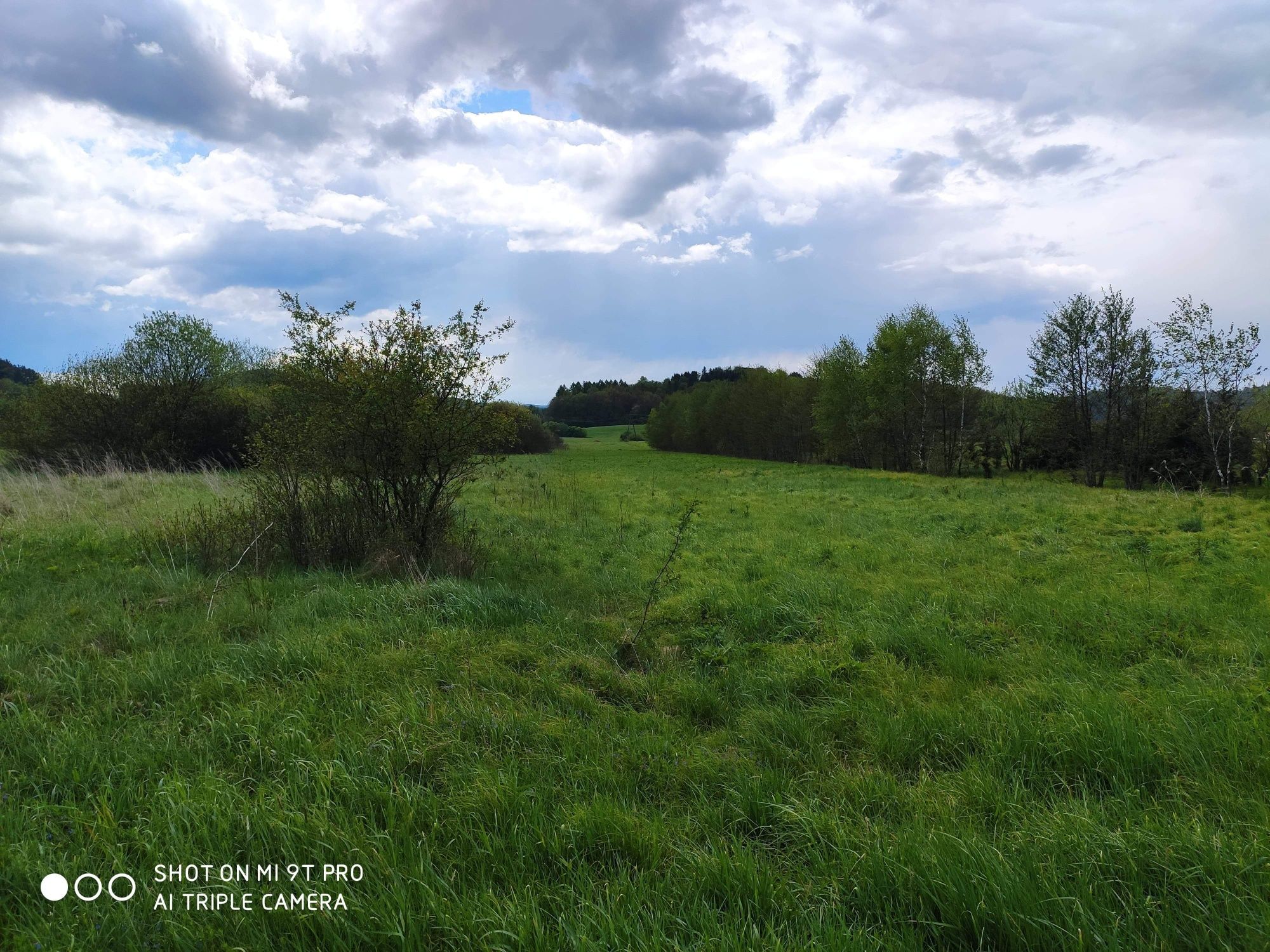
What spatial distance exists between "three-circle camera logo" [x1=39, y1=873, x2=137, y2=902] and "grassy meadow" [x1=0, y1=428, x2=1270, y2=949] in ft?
0.13

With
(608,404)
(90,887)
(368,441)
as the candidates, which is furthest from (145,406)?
(608,404)

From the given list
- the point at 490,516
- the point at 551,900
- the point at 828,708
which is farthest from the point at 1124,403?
the point at 551,900

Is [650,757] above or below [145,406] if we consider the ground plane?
below

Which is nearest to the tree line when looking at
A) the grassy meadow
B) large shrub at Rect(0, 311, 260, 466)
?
the grassy meadow

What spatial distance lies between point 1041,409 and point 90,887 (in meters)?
44.0

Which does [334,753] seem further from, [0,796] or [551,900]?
[551,900]

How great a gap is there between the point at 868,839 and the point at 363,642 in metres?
4.35

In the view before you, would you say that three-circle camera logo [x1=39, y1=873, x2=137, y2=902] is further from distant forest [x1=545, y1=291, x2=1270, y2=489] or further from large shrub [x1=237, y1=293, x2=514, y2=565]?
distant forest [x1=545, y1=291, x2=1270, y2=489]

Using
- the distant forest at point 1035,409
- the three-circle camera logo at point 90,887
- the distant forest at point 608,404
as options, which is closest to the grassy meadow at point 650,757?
the three-circle camera logo at point 90,887

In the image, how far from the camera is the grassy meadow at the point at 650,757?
2309 mm

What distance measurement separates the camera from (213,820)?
2875mm

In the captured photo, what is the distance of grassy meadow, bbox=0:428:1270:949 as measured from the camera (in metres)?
2.31

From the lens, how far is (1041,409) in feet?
120

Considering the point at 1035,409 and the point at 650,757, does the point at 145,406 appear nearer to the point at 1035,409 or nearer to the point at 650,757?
the point at 650,757
